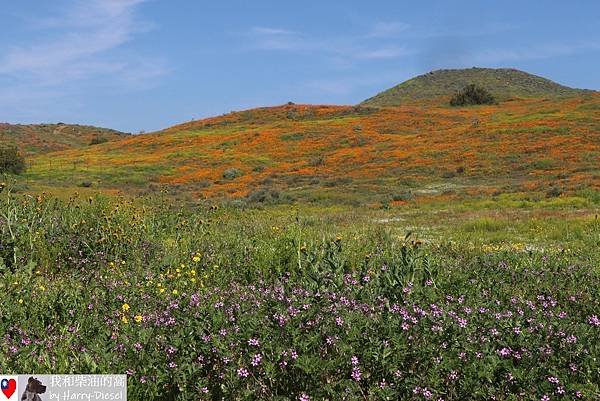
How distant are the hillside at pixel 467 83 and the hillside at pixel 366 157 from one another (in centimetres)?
2937

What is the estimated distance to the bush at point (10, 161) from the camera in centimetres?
4359

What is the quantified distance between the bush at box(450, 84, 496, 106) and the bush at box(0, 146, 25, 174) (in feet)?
186

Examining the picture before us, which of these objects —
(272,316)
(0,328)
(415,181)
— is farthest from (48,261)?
(415,181)

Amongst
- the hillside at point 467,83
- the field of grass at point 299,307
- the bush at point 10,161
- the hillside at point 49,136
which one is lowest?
the field of grass at point 299,307

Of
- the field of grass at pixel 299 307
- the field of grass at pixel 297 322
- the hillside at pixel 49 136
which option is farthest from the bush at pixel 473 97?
the field of grass at pixel 297 322

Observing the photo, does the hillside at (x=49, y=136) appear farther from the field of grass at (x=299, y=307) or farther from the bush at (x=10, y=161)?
the field of grass at (x=299, y=307)

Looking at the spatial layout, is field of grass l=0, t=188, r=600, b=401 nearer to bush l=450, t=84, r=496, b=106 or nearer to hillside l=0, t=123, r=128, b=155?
hillside l=0, t=123, r=128, b=155

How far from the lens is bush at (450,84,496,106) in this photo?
79.7 m

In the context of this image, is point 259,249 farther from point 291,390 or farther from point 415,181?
point 415,181

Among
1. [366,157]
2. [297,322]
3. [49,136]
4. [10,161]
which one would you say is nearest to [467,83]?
[366,157]

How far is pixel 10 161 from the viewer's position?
44344mm

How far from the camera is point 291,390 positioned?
371 centimetres

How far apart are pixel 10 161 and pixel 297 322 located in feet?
151

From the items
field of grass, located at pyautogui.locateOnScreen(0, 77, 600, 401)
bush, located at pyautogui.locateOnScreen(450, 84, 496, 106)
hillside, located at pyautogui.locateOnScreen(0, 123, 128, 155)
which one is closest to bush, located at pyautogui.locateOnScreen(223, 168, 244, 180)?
field of grass, located at pyautogui.locateOnScreen(0, 77, 600, 401)
